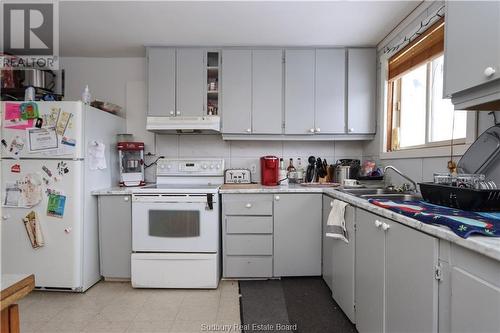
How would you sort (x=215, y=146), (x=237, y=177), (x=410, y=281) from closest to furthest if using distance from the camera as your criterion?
(x=410, y=281)
(x=237, y=177)
(x=215, y=146)

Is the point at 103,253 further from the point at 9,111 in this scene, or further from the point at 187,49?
the point at 187,49

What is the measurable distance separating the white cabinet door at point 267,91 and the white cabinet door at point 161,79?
83 centimetres

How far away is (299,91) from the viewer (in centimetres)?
263

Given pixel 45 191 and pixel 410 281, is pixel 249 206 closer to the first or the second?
pixel 410 281

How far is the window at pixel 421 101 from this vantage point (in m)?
1.76

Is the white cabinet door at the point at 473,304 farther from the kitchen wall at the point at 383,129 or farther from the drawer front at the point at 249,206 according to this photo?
the drawer front at the point at 249,206

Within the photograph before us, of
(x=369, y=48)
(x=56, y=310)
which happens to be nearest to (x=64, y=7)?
(x=56, y=310)

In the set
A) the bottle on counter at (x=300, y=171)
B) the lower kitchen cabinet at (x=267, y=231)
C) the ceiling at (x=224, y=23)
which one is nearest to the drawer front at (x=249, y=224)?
the lower kitchen cabinet at (x=267, y=231)

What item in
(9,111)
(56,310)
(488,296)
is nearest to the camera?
(488,296)

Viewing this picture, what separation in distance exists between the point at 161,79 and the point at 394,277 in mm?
2537

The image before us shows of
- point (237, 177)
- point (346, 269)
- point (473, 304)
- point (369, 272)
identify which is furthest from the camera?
point (237, 177)

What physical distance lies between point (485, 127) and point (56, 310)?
3.10m

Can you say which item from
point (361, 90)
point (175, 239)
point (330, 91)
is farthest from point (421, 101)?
point (175, 239)

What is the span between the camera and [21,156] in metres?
2.08
